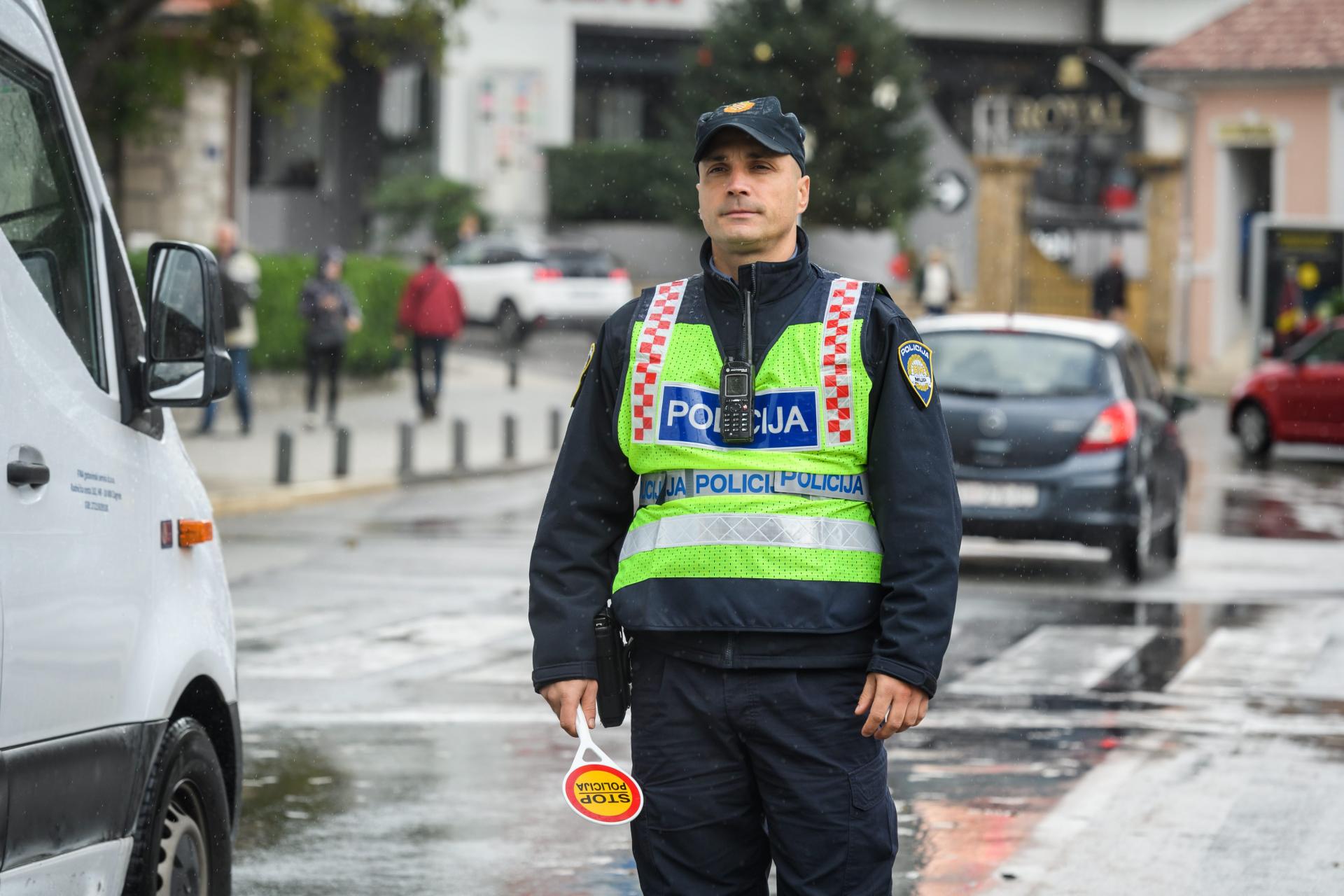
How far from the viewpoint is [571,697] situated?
3.99 m

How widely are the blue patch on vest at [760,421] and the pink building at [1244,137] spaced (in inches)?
1422

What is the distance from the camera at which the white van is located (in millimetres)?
3814

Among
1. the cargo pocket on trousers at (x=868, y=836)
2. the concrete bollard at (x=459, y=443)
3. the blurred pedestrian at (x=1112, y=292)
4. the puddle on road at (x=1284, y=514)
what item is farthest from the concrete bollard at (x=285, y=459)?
the blurred pedestrian at (x=1112, y=292)

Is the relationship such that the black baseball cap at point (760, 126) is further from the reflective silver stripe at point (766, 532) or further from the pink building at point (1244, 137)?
the pink building at point (1244, 137)

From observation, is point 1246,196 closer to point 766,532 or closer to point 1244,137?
point 1244,137

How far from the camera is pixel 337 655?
33.4 ft

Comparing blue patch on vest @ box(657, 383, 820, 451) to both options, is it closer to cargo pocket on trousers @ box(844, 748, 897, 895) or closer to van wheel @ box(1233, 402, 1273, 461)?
cargo pocket on trousers @ box(844, 748, 897, 895)

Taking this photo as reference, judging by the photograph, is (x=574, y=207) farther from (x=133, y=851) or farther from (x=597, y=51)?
(x=133, y=851)

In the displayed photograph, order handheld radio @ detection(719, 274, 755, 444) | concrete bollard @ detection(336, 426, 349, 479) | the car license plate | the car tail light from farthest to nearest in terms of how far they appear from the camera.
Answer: concrete bollard @ detection(336, 426, 349, 479)
the car tail light
the car license plate
handheld radio @ detection(719, 274, 755, 444)

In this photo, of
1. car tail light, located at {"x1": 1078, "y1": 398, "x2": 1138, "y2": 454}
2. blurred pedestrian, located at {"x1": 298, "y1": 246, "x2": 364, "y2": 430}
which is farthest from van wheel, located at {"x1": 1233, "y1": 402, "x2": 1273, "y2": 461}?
car tail light, located at {"x1": 1078, "y1": 398, "x2": 1138, "y2": 454}

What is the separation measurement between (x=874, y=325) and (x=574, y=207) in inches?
1749

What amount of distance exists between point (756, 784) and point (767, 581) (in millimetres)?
377

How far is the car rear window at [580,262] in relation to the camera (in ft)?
126

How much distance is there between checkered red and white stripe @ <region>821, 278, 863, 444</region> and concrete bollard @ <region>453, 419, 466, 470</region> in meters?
16.5
